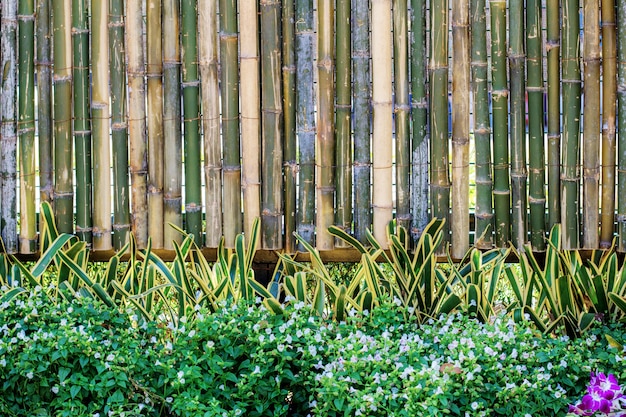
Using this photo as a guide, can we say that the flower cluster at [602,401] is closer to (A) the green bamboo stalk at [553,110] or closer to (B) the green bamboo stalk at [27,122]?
(A) the green bamboo stalk at [553,110]

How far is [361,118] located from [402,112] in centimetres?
14

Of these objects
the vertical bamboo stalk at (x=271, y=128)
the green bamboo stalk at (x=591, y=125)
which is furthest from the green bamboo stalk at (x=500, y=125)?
the vertical bamboo stalk at (x=271, y=128)

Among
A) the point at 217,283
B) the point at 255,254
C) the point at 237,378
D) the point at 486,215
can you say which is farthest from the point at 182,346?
the point at 486,215

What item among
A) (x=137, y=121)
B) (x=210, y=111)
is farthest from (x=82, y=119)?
(x=210, y=111)

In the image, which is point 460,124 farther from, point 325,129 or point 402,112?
point 325,129

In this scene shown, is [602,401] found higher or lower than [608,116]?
lower

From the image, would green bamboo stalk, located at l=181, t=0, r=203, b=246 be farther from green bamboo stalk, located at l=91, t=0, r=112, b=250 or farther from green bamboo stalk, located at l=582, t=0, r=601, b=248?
green bamboo stalk, located at l=582, t=0, r=601, b=248

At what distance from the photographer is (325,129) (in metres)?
2.90

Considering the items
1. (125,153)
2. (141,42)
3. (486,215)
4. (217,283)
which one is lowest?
(217,283)

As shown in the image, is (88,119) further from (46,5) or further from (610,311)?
(610,311)

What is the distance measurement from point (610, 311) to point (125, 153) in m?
1.73

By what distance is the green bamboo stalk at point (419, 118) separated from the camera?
2881 millimetres

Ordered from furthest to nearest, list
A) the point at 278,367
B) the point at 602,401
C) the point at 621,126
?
the point at 621,126
the point at 278,367
the point at 602,401

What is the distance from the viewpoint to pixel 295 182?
116 inches
